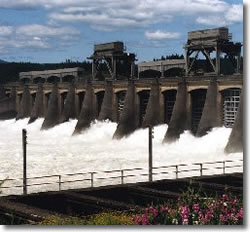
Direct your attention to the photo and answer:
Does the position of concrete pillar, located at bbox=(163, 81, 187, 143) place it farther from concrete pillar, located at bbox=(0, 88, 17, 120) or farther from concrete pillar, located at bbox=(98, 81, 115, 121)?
concrete pillar, located at bbox=(0, 88, 17, 120)

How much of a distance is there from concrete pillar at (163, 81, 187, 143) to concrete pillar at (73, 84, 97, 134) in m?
13.5

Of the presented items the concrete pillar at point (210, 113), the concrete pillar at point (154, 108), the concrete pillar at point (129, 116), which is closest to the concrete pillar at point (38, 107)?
the concrete pillar at point (129, 116)

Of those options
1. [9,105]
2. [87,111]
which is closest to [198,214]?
[87,111]

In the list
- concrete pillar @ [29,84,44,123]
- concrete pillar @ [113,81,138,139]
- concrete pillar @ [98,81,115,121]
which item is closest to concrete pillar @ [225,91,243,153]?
concrete pillar @ [113,81,138,139]

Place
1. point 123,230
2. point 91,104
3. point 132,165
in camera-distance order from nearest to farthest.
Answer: point 123,230, point 132,165, point 91,104

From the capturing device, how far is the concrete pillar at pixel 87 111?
51.8m

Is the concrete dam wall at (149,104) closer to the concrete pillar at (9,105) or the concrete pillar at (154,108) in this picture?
the concrete pillar at (154,108)

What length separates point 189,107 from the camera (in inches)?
1604

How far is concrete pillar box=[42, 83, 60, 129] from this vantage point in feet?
190

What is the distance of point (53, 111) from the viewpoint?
58469 millimetres

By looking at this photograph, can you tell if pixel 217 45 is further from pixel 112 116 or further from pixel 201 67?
pixel 112 116

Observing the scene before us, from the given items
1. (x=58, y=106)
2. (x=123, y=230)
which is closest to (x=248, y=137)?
(x=123, y=230)

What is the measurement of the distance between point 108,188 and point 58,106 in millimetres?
40882

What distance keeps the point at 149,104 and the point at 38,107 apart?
2242 cm
